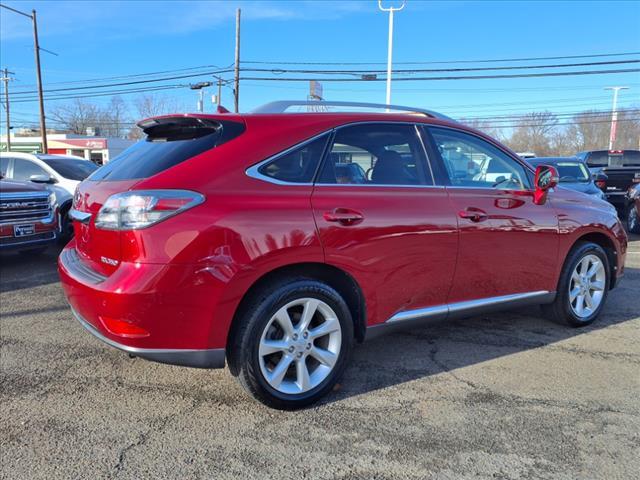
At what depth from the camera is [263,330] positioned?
278cm

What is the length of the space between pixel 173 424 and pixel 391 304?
152cm

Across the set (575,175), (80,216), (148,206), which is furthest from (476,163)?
(575,175)

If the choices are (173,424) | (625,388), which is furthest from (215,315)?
(625,388)

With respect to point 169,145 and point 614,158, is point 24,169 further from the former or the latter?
point 614,158

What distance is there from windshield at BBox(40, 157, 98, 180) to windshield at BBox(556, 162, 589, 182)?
9079 mm

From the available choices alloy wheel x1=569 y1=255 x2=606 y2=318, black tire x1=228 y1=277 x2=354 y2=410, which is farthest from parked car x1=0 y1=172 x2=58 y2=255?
alloy wheel x1=569 y1=255 x2=606 y2=318

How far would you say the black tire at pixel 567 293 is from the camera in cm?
429

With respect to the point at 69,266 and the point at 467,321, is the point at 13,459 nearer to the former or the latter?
the point at 69,266

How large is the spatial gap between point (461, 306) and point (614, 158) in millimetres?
15656

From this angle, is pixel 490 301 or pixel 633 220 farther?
pixel 633 220

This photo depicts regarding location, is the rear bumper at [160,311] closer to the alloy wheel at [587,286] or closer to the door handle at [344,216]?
the door handle at [344,216]

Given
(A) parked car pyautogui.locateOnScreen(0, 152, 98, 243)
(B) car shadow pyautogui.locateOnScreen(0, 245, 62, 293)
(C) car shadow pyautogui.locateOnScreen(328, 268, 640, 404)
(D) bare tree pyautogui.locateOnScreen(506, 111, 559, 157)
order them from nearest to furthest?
(C) car shadow pyautogui.locateOnScreen(328, 268, 640, 404) < (B) car shadow pyautogui.locateOnScreen(0, 245, 62, 293) < (A) parked car pyautogui.locateOnScreen(0, 152, 98, 243) < (D) bare tree pyautogui.locateOnScreen(506, 111, 559, 157)

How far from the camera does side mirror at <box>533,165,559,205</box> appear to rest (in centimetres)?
393

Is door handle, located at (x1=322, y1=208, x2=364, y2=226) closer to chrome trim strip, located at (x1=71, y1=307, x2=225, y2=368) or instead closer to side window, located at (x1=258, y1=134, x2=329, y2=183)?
side window, located at (x1=258, y1=134, x2=329, y2=183)
